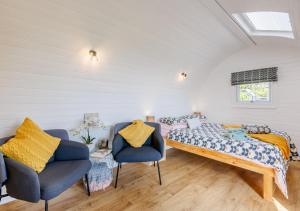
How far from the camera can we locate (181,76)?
362 centimetres

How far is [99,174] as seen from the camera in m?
2.13

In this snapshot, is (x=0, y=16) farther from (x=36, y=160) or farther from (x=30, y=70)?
(x=36, y=160)

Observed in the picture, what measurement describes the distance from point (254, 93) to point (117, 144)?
3227mm

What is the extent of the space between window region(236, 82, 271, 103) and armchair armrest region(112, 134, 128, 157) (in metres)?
2.97

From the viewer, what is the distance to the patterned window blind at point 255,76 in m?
3.36

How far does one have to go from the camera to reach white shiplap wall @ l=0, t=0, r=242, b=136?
5.45 ft

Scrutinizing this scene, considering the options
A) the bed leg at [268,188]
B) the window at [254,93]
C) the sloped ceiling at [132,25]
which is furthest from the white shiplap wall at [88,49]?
the bed leg at [268,188]

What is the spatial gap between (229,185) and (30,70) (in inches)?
113

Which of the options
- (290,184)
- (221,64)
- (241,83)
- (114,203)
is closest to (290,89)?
(241,83)

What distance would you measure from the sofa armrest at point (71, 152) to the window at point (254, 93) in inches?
140

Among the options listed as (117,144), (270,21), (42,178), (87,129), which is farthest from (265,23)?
(42,178)

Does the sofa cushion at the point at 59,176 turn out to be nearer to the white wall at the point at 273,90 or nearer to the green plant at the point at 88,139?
the green plant at the point at 88,139

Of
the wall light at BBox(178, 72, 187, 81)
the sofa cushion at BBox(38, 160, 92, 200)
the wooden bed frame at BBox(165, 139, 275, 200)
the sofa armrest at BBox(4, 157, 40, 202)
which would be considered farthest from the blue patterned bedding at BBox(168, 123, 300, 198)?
the sofa armrest at BBox(4, 157, 40, 202)

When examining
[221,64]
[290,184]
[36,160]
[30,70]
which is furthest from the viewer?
[221,64]
